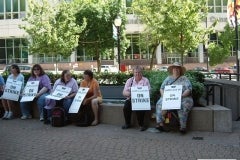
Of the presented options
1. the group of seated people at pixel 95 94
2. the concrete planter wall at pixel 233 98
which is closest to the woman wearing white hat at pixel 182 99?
the group of seated people at pixel 95 94

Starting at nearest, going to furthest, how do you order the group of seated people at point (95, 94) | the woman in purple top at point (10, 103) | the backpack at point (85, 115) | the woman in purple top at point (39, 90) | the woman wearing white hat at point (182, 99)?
the woman wearing white hat at point (182, 99), the group of seated people at point (95, 94), the backpack at point (85, 115), the woman in purple top at point (39, 90), the woman in purple top at point (10, 103)

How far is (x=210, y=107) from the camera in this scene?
9375 mm

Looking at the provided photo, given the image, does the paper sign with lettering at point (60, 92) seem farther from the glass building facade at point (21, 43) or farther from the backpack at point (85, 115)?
the glass building facade at point (21, 43)

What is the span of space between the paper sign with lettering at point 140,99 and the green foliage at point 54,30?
27.3 meters

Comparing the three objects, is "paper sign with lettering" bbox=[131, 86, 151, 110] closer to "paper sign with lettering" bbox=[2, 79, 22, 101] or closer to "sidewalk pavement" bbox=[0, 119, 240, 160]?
"sidewalk pavement" bbox=[0, 119, 240, 160]

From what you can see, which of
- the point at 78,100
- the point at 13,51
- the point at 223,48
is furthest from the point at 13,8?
the point at 78,100

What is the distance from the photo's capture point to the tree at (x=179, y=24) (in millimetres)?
35750

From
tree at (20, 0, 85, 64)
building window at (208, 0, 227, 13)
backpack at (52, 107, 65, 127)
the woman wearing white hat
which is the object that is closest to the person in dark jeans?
the woman wearing white hat

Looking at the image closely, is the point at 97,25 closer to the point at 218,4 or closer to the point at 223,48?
the point at 223,48

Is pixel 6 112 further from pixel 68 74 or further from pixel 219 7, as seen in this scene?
pixel 219 7

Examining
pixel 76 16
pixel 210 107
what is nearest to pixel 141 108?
pixel 210 107

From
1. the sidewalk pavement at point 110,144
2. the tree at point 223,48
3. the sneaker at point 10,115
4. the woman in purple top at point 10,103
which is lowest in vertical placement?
the sidewalk pavement at point 110,144

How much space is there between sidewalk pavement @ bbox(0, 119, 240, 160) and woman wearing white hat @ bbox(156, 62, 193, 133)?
27 cm

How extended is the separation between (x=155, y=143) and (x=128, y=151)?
→ 81 cm
